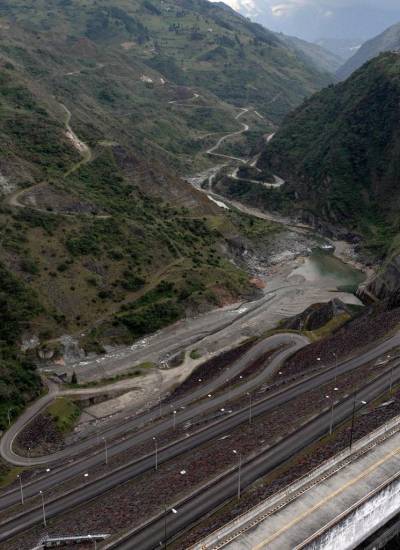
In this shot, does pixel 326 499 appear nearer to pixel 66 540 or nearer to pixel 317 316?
pixel 66 540

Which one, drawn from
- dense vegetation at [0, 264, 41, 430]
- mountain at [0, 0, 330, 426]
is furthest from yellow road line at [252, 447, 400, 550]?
mountain at [0, 0, 330, 426]

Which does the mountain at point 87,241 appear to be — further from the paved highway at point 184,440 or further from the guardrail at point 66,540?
the guardrail at point 66,540

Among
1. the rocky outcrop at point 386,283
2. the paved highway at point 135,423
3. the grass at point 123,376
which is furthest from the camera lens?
the rocky outcrop at point 386,283

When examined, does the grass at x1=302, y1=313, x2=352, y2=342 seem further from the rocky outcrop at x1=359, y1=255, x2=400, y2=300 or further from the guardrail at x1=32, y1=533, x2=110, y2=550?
the guardrail at x1=32, y1=533, x2=110, y2=550

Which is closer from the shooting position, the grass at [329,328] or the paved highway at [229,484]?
Result: the paved highway at [229,484]

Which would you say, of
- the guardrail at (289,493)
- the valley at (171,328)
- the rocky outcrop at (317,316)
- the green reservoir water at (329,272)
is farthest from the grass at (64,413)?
the green reservoir water at (329,272)

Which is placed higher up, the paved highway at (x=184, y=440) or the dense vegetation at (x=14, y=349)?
the paved highway at (x=184, y=440)

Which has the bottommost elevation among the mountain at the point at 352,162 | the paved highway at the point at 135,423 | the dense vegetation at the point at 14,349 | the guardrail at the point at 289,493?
the dense vegetation at the point at 14,349
